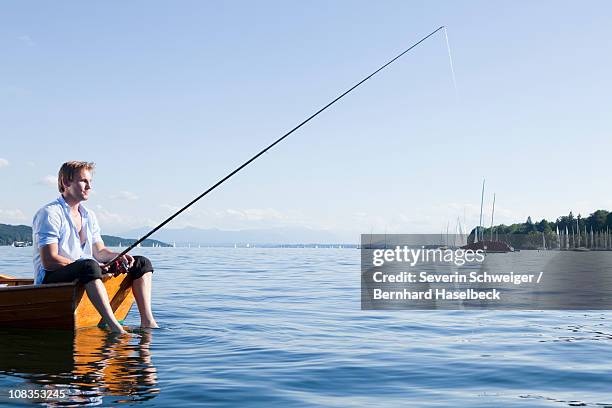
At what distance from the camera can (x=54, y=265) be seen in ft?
25.4

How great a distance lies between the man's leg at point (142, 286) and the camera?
858 cm

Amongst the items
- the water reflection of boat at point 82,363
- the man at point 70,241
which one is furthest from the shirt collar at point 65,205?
the water reflection of boat at point 82,363

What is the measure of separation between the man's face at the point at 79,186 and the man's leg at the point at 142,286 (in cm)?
115

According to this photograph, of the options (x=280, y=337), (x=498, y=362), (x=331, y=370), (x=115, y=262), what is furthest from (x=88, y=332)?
(x=498, y=362)

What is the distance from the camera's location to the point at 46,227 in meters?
7.57

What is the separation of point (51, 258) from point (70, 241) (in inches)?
12.5

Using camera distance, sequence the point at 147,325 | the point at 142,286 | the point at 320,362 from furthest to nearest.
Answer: the point at 147,325 → the point at 142,286 → the point at 320,362

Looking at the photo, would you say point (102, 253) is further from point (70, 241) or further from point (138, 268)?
point (70, 241)

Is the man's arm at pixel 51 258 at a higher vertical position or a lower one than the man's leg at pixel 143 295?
higher

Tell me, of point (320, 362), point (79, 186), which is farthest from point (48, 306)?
point (320, 362)

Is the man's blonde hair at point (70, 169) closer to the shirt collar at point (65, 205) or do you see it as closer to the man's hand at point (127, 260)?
the shirt collar at point (65, 205)

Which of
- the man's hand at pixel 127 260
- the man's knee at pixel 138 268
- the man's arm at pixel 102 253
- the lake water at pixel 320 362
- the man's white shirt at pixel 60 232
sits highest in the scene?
the man's white shirt at pixel 60 232

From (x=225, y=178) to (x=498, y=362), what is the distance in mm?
3606

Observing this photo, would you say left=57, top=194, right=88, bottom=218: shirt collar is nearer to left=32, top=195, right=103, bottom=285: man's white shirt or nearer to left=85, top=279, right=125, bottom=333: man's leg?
left=32, top=195, right=103, bottom=285: man's white shirt
